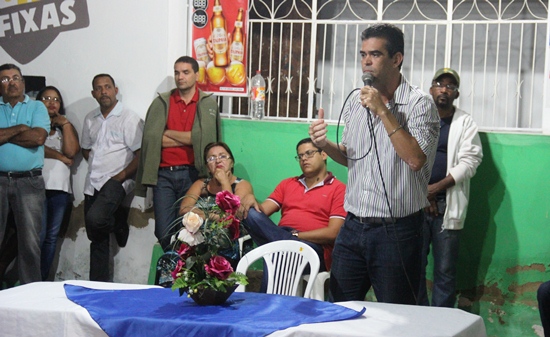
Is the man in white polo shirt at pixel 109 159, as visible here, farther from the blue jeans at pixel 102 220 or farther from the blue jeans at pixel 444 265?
the blue jeans at pixel 444 265

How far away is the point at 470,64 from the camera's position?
645 centimetres

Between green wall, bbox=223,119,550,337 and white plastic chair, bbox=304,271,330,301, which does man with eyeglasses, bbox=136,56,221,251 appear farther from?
green wall, bbox=223,119,550,337

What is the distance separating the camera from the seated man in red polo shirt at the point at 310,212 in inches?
197

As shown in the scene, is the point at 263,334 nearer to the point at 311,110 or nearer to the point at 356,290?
the point at 356,290

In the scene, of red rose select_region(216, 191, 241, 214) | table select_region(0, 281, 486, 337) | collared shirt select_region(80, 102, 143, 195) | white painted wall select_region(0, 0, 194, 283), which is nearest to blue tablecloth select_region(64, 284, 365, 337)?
table select_region(0, 281, 486, 337)

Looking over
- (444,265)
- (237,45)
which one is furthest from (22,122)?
(444,265)

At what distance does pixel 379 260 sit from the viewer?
332cm

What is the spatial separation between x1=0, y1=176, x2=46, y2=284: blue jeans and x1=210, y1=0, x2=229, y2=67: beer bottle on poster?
162cm

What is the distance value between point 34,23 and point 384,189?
4.16 meters

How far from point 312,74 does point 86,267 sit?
2373 millimetres

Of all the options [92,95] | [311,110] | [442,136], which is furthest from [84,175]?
[442,136]

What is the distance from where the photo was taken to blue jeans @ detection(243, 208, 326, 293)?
499 centimetres

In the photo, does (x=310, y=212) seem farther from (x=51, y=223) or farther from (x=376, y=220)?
(x=51, y=223)

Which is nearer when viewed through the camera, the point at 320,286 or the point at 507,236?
the point at 320,286
